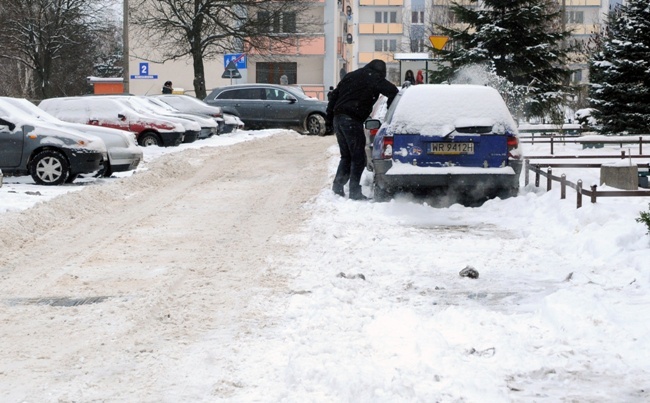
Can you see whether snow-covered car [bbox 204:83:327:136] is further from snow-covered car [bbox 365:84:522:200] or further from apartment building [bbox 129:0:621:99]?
snow-covered car [bbox 365:84:522:200]

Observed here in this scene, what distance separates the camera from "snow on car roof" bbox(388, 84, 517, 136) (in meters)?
12.2

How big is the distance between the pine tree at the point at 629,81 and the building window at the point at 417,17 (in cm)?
7437

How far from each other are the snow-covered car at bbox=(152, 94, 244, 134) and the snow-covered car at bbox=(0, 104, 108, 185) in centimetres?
1469

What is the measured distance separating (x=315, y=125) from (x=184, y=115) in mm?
6334

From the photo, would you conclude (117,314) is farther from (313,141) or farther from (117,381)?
(313,141)

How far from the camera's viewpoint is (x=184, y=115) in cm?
2862

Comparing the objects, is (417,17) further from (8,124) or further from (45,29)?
(8,124)

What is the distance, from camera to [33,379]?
507 cm

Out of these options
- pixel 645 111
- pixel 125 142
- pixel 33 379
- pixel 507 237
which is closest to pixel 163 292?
pixel 33 379

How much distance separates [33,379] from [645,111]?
1022 inches

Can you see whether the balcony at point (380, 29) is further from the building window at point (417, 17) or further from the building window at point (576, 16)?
the building window at point (576, 16)

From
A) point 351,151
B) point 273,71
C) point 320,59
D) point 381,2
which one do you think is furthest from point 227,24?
point 381,2

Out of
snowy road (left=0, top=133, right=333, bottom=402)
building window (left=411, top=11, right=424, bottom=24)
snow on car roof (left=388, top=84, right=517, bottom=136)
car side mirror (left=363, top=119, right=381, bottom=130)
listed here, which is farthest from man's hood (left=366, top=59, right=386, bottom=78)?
building window (left=411, top=11, right=424, bottom=24)

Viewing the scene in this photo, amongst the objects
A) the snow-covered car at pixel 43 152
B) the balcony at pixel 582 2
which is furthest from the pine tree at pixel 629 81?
the balcony at pixel 582 2
